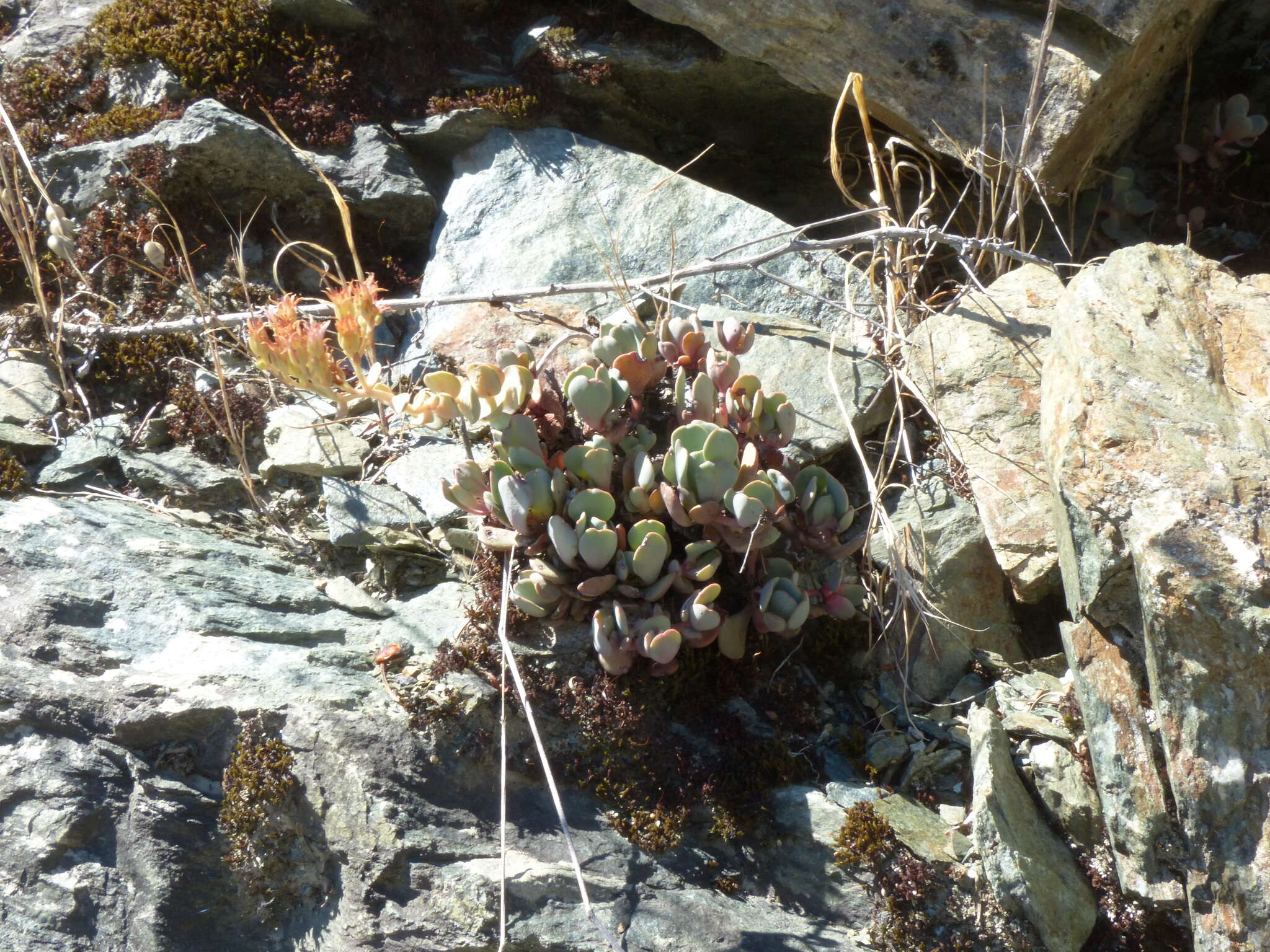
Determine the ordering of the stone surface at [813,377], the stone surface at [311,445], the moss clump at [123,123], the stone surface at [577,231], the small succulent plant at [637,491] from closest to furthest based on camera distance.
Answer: the small succulent plant at [637,491]
the stone surface at [813,377]
the stone surface at [311,445]
the stone surface at [577,231]
the moss clump at [123,123]

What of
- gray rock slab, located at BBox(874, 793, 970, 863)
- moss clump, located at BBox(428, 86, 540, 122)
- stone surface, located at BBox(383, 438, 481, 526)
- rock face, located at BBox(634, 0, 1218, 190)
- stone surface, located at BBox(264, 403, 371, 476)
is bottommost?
stone surface, located at BBox(264, 403, 371, 476)

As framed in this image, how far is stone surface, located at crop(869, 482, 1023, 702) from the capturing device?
390cm

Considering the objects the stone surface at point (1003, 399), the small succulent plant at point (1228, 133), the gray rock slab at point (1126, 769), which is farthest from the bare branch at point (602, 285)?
the gray rock slab at point (1126, 769)

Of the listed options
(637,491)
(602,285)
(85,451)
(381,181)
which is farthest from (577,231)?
(85,451)

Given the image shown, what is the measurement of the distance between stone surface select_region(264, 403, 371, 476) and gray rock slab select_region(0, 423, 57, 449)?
96 centimetres

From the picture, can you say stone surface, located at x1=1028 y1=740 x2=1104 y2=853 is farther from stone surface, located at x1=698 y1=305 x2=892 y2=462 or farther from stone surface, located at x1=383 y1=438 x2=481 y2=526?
stone surface, located at x1=383 y1=438 x2=481 y2=526

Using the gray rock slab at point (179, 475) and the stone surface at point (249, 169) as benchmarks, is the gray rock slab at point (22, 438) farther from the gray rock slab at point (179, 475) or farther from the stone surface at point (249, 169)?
the stone surface at point (249, 169)

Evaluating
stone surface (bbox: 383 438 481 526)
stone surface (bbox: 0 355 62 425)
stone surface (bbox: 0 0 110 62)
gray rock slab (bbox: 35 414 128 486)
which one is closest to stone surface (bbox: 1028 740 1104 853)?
stone surface (bbox: 383 438 481 526)

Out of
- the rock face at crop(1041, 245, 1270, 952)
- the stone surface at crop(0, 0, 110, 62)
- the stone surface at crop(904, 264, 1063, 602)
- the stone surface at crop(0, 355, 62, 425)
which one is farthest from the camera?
the stone surface at crop(0, 0, 110, 62)

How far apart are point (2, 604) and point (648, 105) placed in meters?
4.46

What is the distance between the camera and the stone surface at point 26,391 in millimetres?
4590

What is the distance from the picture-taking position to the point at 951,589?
13.1 ft

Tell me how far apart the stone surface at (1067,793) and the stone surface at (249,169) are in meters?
4.19

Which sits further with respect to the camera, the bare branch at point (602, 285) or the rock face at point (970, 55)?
the rock face at point (970, 55)
